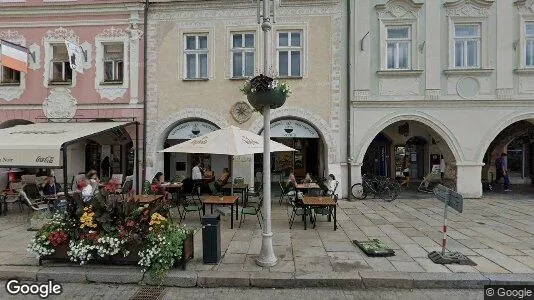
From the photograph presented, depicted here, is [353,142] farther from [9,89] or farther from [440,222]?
[9,89]

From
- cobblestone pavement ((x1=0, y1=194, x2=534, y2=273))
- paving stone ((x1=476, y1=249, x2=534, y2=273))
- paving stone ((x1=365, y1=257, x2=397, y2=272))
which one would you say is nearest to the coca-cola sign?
cobblestone pavement ((x1=0, y1=194, x2=534, y2=273))

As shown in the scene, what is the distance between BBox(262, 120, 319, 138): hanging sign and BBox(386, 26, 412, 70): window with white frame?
3.93 m

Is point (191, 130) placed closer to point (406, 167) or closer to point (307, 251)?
point (307, 251)

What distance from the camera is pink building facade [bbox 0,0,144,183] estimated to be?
41.1 feet

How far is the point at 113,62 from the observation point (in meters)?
13.0

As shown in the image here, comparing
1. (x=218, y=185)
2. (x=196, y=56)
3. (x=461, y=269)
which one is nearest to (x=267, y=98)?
(x=461, y=269)

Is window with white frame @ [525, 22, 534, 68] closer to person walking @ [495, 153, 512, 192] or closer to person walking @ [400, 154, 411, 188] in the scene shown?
person walking @ [495, 153, 512, 192]

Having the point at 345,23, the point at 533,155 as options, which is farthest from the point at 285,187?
the point at 533,155

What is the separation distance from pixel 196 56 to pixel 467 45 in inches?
419

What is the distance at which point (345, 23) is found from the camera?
474 inches

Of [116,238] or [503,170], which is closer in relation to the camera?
[116,238]

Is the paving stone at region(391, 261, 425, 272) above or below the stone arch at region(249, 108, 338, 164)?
below

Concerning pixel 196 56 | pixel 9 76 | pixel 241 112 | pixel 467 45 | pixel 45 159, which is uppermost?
pixel 467 45

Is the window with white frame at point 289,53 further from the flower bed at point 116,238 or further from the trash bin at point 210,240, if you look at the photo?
the flower bed at point 116,238
